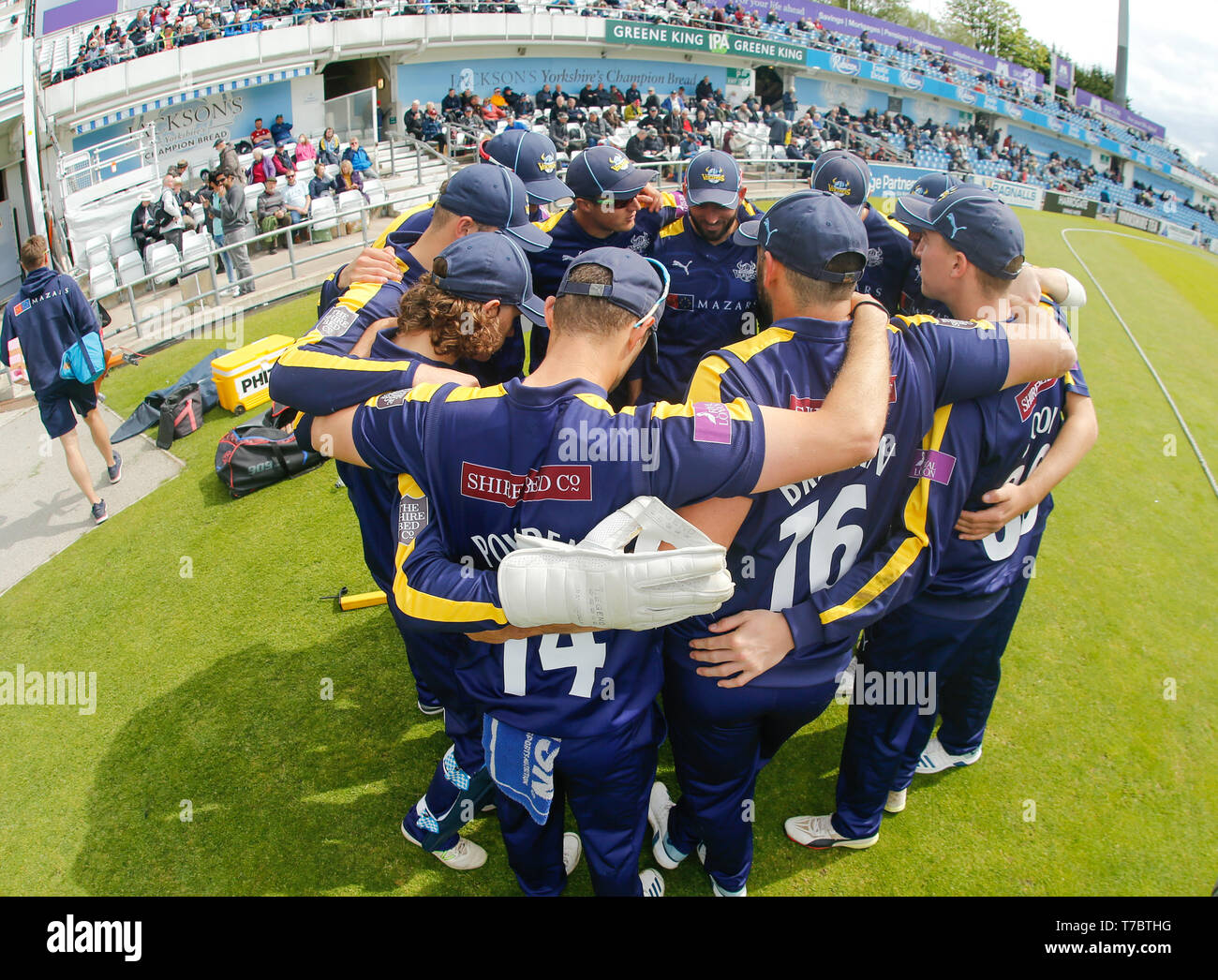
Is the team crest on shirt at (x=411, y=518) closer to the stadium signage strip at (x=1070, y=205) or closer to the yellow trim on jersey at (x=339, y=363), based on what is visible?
the yellow trim on jersey at (x=339, y=363)

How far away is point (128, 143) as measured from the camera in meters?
18.9

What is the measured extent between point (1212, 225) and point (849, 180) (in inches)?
2217

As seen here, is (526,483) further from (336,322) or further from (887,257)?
(887,257)

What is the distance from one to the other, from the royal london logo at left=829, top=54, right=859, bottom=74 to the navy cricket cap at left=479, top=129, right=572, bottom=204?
36.8 m

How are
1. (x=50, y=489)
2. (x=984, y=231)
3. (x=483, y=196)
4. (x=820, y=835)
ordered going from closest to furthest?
(x=984, y=231)
(x=483, y=196)
(x=820, y=835)
(x=50, y=489)

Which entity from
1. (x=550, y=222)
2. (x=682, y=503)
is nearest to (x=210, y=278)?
(x=550, y=222)

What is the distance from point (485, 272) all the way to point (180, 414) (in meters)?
5.96

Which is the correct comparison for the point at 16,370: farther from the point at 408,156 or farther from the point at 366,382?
the point at 408,156

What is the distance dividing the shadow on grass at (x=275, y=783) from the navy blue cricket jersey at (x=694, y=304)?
233 centimetres

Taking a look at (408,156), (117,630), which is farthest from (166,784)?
(408,156)

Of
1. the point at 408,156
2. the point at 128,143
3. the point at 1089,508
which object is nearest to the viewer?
the point at 1089,508

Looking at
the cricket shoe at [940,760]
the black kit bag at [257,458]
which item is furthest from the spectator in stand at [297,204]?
the cricket shoe at [940,760]

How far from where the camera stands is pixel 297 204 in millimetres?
14508

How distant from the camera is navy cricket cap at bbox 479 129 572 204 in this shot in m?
4.62
